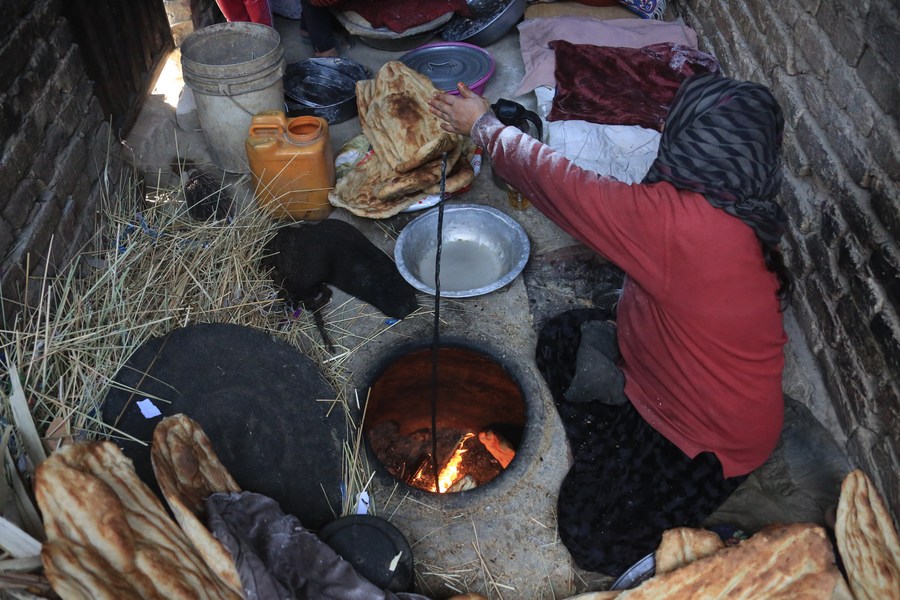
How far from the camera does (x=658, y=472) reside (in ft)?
7.92

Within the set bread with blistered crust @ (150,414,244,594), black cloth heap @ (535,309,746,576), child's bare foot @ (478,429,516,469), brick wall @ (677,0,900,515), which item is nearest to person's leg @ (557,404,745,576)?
black cloth heap @ (535,309,746,576)

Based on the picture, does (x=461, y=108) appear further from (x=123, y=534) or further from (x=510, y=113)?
(x=123, y=534)

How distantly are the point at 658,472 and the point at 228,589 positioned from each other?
1415 millimetres

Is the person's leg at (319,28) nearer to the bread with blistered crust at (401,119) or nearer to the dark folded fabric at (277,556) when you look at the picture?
the bread with blistered crust at (401,119)

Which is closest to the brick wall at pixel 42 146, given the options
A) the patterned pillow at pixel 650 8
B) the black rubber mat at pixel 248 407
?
the black rubber mat at pixel 248 407

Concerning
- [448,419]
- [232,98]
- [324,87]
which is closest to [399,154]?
[232,98]

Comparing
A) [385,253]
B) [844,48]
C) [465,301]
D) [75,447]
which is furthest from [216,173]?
[844,48]

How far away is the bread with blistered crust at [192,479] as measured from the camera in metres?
1.85

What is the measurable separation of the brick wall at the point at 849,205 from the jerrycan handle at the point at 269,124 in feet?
7.44

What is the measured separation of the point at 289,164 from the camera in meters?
3.37

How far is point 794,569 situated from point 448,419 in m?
1.87

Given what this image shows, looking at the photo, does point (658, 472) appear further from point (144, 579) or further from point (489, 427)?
point (144, 579)

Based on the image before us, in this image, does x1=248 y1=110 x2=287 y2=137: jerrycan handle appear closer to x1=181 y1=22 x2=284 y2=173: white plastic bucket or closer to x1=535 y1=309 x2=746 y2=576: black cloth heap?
x1=181 y1=22 x2=284 y2=173: white plastic bucket

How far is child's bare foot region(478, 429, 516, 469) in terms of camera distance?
11.1ft
